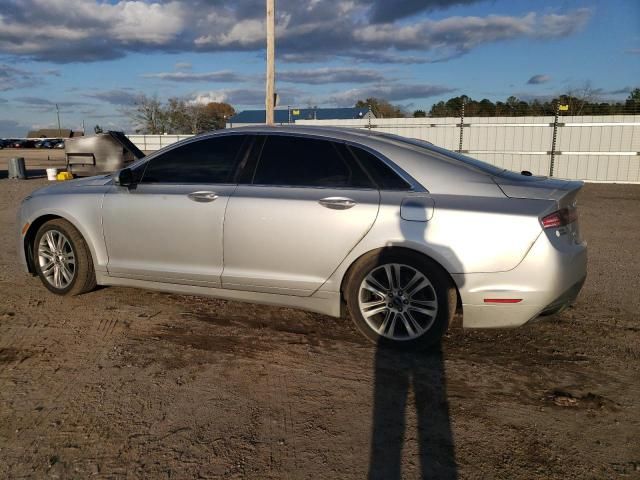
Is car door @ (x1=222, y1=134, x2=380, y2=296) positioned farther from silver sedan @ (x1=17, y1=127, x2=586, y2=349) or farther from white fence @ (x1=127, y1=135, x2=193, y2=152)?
white fence @ (x1=127, y1=135, x2=193, y2=152)

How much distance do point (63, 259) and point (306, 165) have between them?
2590mm

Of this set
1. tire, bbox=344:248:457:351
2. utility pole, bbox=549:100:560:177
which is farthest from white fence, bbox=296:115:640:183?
tire, bbox=344:248:457:351

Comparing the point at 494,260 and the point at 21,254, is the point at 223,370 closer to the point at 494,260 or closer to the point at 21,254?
the point at 494,260

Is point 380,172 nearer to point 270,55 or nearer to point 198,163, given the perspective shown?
point 198,163

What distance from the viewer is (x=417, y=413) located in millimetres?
3076

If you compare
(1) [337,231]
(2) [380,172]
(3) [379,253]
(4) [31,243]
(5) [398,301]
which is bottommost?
(5) [398,301]

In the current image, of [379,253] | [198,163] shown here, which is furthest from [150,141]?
[379,253]

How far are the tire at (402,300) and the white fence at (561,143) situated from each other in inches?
618

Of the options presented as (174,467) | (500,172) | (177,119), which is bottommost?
(174,467)

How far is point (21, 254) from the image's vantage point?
533 cm

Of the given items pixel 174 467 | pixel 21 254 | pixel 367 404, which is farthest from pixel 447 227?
pixel 21 254

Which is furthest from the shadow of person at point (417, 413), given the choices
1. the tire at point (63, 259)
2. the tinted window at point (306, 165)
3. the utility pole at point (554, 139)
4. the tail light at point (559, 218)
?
the utility pole at point (554, 139)

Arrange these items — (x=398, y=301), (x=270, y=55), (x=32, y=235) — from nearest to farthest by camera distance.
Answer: (x=398, y=301) → (x=32, y=235) → (x=270, y=55)

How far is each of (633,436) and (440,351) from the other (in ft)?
4.60
